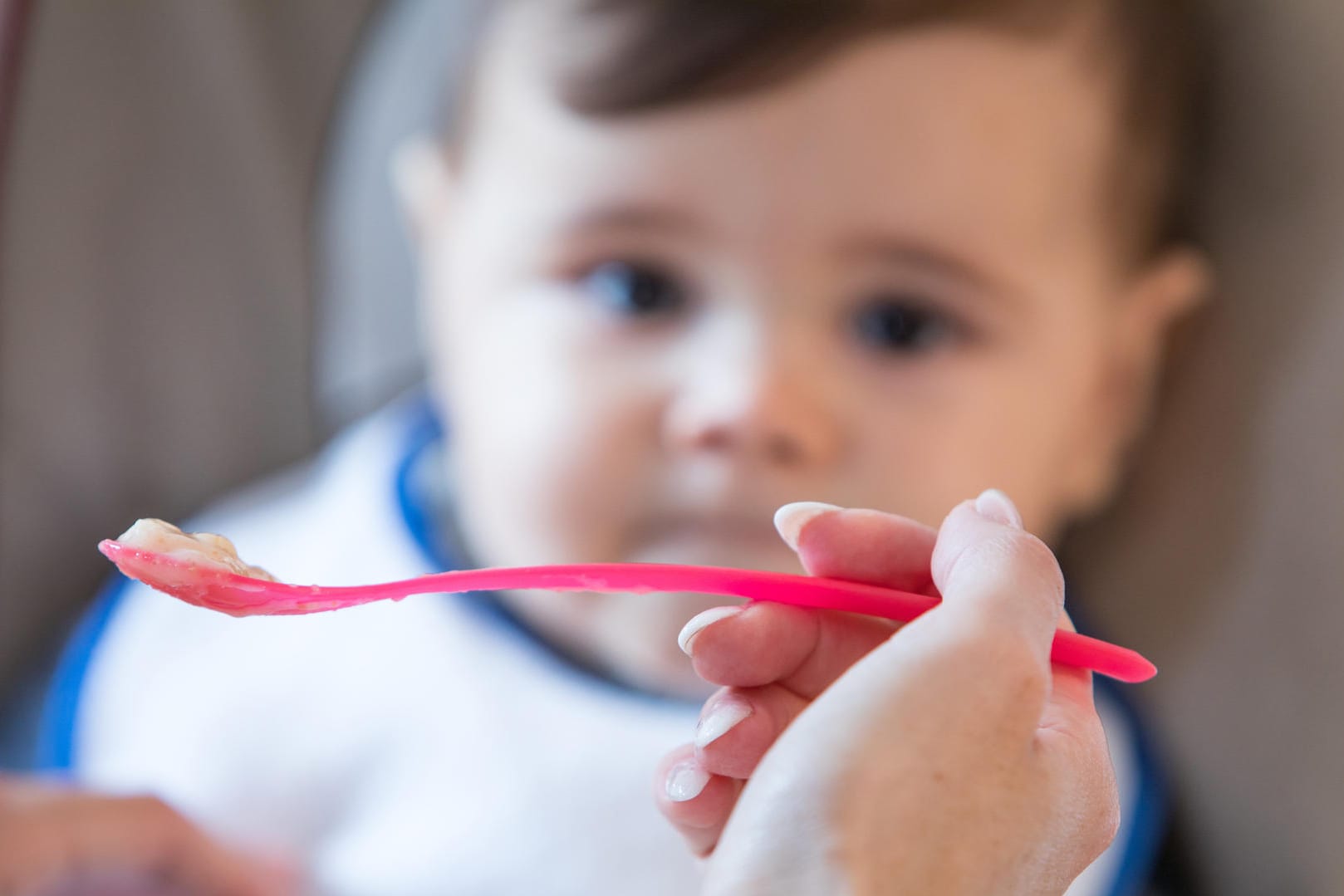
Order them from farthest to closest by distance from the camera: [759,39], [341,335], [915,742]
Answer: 1. [341,335]
2. [759,39]
3. [915,742]

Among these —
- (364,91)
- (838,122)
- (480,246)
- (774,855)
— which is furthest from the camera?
(364,91)

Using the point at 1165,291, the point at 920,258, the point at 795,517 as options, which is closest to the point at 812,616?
the point at 795,517

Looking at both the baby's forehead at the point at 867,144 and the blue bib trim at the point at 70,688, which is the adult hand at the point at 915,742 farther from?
the blue bib trim at the point at 70,688

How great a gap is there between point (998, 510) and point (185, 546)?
0.77 feet

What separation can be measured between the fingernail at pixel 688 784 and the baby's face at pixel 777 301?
9.6 inches

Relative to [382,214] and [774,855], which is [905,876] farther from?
[382,214]

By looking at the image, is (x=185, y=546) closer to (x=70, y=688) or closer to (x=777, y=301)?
(x=777, y=301)

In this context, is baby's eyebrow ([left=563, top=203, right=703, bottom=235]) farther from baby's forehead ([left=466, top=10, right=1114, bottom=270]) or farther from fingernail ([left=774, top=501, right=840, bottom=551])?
fingernail ([left=774, top=501, right=840, bottom=551])

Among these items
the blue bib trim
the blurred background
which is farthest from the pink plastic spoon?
the blue bib trim

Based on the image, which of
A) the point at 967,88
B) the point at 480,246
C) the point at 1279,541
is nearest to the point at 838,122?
the point at 967,88

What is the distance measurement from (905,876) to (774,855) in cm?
3

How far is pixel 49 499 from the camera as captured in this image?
0.74m

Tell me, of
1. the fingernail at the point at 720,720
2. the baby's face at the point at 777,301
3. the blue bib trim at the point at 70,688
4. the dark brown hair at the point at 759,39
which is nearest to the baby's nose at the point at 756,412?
the baby's face at the point at 777,301

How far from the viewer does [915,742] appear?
268 millimetres
